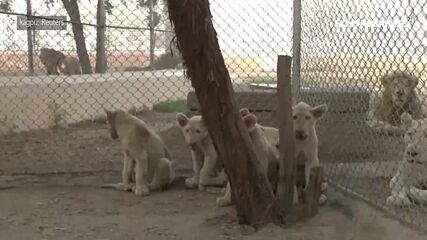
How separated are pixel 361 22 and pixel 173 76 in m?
4.62

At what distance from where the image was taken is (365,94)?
7117 millimetres

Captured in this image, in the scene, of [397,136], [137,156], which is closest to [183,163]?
[137,156]

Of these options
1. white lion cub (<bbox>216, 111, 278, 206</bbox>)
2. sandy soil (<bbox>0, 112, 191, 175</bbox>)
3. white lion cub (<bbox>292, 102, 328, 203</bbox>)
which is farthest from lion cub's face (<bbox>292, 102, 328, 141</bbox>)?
sandy soil (<bbox>0, 112, 191, 175</bbox>)

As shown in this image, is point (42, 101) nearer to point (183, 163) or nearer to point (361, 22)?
point (183, 163)

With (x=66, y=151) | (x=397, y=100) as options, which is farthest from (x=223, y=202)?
(x=397, y=100)

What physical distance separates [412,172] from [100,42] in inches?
177

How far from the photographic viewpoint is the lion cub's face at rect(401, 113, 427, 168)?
5434mm

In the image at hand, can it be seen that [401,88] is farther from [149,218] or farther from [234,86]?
[149,218]

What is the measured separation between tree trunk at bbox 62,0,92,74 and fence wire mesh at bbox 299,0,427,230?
3294 mm

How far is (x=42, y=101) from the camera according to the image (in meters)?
8.97

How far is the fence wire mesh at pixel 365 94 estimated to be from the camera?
4.86 m

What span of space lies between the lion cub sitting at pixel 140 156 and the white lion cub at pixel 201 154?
0.27 meters

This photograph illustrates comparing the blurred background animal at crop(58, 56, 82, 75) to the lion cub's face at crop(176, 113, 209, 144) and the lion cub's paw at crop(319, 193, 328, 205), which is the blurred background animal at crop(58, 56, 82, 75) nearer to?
the lion cub's face at crop(176, 113, 209, 144)

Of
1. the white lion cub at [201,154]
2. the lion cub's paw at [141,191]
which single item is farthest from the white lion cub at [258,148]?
the lion cub's paw at [141,191]
